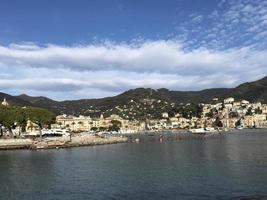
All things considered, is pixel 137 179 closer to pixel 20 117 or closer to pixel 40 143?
pixel 40 143

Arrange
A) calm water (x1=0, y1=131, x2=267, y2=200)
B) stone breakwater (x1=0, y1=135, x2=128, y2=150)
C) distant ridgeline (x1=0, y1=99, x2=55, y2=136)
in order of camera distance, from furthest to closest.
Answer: distant ridgeline (x1=0, y1=99, x2=55, y2=136) → stone breakwater (x1=0, y1=135, x2=128, y2=150) → calm water (x1=0, y1=131, x2=267, y2=200)

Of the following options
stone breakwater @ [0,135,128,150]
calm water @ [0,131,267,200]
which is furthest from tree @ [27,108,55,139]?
calm water @ [0,131,267,200]

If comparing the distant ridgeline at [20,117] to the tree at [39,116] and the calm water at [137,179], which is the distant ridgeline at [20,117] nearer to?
the tree at [39,116]

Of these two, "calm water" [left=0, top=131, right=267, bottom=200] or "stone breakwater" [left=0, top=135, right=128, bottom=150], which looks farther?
"stone breakwater" [left=0, top=135, right=128, bottom=150]

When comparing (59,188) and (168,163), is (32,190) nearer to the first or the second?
(59,188)

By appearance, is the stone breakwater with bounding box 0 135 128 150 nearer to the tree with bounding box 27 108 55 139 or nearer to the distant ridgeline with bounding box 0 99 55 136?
the distant ridgeline with bounding box 0 99 55 136

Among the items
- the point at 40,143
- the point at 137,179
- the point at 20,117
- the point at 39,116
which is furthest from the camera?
the point at 39,116

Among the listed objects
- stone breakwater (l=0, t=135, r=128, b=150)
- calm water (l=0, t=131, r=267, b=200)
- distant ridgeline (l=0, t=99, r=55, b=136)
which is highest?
distant ridgeline (l=0, t=99, r=55, b=136)

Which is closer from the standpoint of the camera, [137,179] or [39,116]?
[137,179]

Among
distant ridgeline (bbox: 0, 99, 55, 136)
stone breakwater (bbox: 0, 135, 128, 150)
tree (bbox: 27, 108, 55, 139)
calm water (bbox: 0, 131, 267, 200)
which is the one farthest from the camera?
tree (bbox: 27, 108, 55, 139)

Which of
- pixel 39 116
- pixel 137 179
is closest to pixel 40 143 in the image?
pixel 39 116

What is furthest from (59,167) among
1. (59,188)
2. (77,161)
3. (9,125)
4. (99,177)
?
(9,125)

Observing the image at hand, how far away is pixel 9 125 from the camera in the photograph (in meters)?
119

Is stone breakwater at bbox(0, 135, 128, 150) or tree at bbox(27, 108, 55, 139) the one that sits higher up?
tree at bbox(27, 108, 55, 139)
